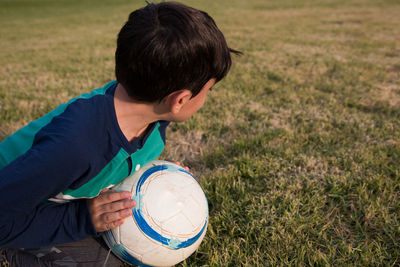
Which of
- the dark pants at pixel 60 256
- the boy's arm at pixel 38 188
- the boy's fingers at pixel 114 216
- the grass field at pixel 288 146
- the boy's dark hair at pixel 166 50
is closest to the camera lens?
the boy's arm at pixel 38 188

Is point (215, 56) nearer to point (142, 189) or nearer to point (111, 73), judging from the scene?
point (142, 189)

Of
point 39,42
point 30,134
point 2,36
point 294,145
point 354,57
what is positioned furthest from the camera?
point 2,36

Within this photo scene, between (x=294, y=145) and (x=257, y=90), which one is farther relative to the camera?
(x=257, y=90)

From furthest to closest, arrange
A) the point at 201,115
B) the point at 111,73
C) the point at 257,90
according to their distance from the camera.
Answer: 1. the point at 111,73
2. the point at 257,90
3. the point at 201,115

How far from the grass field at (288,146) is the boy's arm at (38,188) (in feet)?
3.12

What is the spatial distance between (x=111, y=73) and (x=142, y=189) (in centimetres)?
456

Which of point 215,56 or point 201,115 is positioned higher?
point 215,56

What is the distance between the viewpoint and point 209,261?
2.06 metres

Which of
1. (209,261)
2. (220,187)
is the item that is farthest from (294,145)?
(209,261)

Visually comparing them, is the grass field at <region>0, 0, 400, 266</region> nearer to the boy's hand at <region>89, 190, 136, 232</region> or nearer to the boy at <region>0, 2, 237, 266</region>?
the boy's hand at <region>89, 190, 136, 232</region>

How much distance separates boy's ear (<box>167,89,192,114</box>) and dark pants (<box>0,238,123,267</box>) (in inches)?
39.9

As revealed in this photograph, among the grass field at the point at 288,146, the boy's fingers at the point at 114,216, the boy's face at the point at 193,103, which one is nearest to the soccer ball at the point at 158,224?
the boy's fingers at the point at 114,216

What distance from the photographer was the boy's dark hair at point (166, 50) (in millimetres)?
1591

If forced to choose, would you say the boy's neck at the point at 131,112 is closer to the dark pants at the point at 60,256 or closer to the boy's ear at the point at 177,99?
the boy's ear at the point at 177,99
